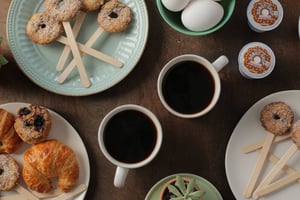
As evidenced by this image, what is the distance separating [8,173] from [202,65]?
0.47 m

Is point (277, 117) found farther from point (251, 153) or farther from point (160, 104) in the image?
point (160, 104)

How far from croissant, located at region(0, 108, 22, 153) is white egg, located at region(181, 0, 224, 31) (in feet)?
1.40

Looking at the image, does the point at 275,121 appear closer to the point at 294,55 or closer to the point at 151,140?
the point at 294,55

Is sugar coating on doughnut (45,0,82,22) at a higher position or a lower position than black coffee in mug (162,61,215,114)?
higher

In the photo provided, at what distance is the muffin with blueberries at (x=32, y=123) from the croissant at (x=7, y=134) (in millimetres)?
17

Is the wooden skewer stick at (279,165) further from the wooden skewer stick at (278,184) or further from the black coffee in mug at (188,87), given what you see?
the black coffee in mug at (188,87)

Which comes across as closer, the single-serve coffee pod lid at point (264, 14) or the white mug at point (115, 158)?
the white mug at point (115, 158)

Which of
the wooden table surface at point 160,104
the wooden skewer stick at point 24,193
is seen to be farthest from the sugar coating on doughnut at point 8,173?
the wooden table surface at point 160,104

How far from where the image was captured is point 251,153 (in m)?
1.07

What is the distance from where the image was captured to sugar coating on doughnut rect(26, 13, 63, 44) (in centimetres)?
106

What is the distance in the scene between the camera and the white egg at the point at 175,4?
99 cm

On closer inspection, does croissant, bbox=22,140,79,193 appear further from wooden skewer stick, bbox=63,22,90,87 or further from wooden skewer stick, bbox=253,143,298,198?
wooden skewer stick, bbox=253,143,298,198

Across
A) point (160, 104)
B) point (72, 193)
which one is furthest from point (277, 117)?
point (72, 193)

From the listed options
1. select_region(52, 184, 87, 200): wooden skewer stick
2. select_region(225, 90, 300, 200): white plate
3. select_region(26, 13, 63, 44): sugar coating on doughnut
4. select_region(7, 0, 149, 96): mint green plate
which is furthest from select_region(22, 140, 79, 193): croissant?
select_region(225, 90, 300, 200): white plate
